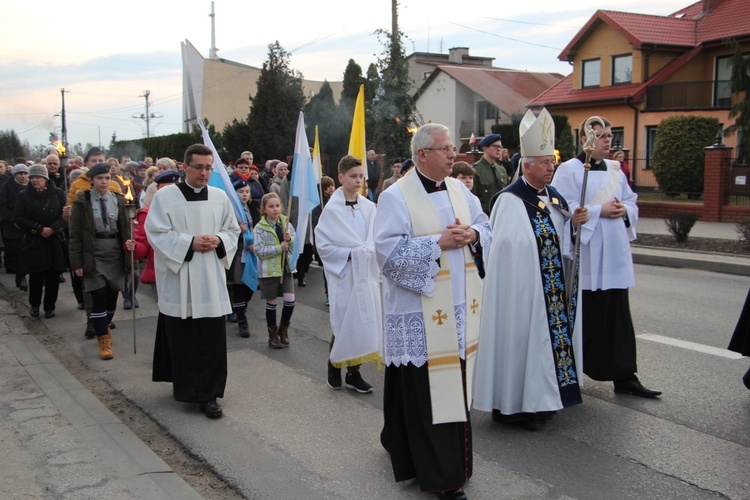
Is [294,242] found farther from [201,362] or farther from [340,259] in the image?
[201,362]

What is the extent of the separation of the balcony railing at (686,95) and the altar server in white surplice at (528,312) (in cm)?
2721

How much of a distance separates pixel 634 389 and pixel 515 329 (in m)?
1.38

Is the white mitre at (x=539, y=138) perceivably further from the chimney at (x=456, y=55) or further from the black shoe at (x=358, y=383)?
the chimney at (x=456, y=55)

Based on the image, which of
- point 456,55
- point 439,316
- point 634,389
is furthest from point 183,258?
point 456,55

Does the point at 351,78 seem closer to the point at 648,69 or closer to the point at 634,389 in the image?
the point at 648,69

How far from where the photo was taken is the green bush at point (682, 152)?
74.9 feet

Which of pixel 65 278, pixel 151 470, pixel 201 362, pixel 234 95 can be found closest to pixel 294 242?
pixel 201 362

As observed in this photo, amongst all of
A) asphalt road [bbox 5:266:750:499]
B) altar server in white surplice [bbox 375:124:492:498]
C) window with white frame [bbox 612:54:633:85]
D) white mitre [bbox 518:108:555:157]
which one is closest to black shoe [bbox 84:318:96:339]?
asphalt road [bbox 5:266:750:499]

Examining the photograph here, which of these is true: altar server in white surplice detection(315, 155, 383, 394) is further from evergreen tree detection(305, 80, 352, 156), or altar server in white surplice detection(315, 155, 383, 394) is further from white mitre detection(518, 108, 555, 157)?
evergreen tree detection(305, 80, 352, 156)

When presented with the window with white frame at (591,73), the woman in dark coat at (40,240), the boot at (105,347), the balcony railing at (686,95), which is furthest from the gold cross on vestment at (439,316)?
the window with white frame at (591,73)

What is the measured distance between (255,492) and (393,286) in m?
1.45

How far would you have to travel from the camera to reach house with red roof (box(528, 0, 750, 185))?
98.1 feet

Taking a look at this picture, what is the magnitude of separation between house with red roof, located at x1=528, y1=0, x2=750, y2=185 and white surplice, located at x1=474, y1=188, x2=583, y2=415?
2522 centimetres

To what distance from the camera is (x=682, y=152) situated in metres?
23.1
